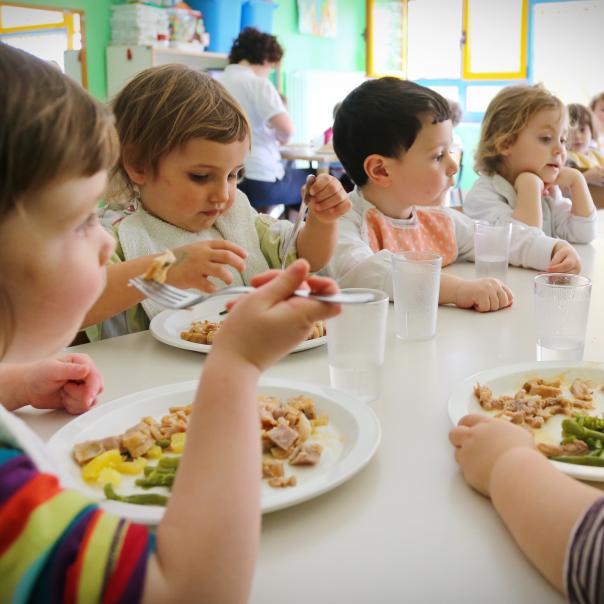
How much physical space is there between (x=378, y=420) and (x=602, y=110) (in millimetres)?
5173

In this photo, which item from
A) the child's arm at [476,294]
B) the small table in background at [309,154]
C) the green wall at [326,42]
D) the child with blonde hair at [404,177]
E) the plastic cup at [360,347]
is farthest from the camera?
the green wall at [326,42]

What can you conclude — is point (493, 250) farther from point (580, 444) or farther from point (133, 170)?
point (580, 444)

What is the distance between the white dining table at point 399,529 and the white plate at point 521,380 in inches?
1.2

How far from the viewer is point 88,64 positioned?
16.8 ft

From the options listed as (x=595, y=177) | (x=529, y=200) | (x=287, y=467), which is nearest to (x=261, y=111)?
(x=595, y=177)

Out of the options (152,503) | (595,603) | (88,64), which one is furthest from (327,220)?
(88,64)

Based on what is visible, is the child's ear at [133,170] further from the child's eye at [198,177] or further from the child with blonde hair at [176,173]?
the child's eye at [198,177]

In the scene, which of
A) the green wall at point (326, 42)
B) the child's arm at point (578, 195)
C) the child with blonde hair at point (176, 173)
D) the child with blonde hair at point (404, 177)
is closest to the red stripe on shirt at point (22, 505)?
the child with blonde hair at point (176, 173)

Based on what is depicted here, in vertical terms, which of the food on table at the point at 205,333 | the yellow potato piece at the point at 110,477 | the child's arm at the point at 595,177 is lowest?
the yellow potato piece at the point at 110,477

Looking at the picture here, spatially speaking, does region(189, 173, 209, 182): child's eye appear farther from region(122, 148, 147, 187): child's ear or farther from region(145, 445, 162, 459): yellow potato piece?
Answer: region(145, 445, 162, 459): yellow potato piece

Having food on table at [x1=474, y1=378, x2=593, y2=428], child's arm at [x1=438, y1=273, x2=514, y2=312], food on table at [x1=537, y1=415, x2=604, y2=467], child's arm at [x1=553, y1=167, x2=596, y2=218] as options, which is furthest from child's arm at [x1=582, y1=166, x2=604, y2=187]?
food on table at [x1=537, y1=415, x2=604, y2=467]

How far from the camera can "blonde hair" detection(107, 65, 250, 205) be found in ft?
5.03

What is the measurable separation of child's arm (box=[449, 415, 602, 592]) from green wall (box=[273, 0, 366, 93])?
6573mm

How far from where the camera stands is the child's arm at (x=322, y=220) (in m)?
1.53
